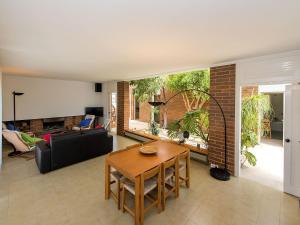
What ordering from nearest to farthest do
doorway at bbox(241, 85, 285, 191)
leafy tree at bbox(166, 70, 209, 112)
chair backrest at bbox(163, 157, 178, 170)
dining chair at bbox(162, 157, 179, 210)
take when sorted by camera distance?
chair backrest at bbox(163, 157, 178, 170) < dining chair at bbox(162, 157, 179, 210) < doorway at bbox(241, 85, 285, 191) < leafy tree at bbox(166, 70, 209, 112)

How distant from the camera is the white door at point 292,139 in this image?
101 inches

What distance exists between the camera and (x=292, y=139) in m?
2.63

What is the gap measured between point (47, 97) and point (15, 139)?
270cm

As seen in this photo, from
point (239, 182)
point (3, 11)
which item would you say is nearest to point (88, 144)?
point (3, 11)

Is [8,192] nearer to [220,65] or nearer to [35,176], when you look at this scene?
[35,176]

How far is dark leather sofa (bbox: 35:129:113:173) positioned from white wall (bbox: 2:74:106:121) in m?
3.17

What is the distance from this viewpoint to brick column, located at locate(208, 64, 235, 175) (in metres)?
3.27

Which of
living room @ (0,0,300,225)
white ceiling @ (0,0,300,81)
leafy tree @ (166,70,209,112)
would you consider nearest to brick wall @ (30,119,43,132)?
living room @ (0,0,300,225)

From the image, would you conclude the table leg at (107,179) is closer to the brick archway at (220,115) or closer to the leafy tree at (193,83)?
the brick archway at (220,115)

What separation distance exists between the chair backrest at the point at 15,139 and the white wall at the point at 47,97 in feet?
6.53

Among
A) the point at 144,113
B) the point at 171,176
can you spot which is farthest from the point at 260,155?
the point at 144,113

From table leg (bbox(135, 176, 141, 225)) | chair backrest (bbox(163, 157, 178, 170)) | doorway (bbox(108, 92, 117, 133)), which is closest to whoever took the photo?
table leg (bbox(135, 176, 141, 225))

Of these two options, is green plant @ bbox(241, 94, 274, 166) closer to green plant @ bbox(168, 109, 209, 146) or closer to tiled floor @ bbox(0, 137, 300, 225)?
tiled floor @ bbox(0, 137, 300, 225)

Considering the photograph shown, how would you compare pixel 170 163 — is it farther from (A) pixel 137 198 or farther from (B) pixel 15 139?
(B) pixel 15 139
